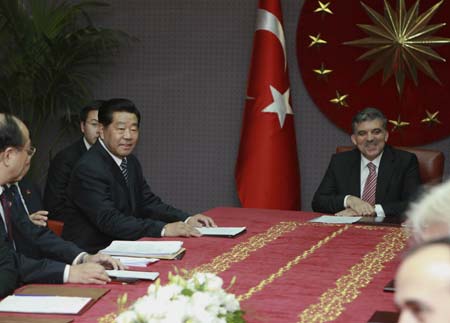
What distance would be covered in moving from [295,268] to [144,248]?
2.18 ft

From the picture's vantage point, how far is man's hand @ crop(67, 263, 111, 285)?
8.46 feet

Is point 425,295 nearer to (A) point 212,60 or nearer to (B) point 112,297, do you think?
(B) point 112,297

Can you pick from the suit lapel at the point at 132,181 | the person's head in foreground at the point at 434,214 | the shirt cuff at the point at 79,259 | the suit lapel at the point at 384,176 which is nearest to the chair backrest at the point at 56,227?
the suit lapel at the point at 132,181

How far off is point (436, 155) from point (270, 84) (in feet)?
5.38

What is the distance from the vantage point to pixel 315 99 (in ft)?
21.4

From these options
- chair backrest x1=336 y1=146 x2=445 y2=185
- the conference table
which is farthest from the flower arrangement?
chair backrest x1=336 y1=146 x2=445 y2=185

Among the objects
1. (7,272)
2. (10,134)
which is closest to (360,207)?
(10,134)

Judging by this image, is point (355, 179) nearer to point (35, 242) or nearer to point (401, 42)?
point (401, 42)

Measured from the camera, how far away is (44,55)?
633cm

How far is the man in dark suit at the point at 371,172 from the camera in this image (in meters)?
4.95

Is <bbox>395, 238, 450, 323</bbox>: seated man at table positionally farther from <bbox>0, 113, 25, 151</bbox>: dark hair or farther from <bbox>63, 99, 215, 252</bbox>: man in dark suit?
<bbox>63, 99, 215, 252</bbox>: man in dark suit

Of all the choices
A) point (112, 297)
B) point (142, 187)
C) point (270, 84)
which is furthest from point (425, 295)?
point (270, 84)

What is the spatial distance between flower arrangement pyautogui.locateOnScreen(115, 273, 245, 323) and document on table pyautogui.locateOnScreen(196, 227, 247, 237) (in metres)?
1.86

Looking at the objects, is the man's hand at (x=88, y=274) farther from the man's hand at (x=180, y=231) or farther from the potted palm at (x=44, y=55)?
the potted palm at (x=44, y=55)
